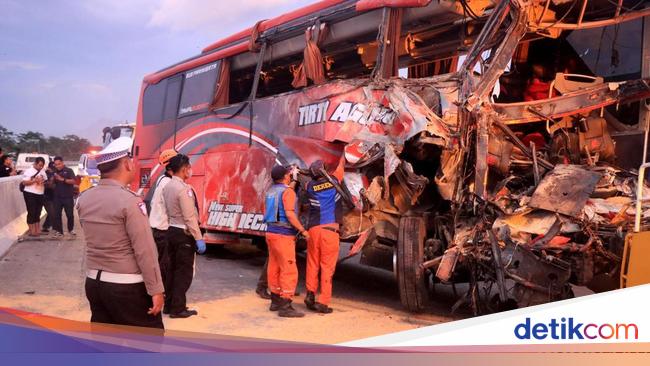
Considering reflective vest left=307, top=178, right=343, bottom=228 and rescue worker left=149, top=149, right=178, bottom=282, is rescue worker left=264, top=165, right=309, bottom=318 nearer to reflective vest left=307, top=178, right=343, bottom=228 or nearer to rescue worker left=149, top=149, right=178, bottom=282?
reflective vest left=307, top=178, right=343, bottom=228

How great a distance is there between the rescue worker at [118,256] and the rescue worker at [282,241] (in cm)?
295

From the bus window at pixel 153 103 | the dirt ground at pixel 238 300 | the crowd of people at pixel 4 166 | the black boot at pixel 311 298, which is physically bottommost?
the dirt ground at pixel 238 300

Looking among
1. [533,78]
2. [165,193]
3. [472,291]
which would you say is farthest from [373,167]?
[533,78]

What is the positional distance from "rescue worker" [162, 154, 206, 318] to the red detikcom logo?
3.62 m

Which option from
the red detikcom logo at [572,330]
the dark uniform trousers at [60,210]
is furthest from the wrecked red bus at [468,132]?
the dark uniform trousers at [60,210]

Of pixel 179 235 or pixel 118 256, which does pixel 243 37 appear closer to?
pixel 179 235

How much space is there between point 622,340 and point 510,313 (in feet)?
1.77

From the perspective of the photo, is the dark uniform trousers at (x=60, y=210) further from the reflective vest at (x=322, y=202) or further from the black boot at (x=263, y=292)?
the reflective vest at (x=322, y=202)

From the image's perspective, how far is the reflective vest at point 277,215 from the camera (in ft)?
A: 21.0

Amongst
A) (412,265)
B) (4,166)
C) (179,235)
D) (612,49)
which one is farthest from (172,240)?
(4,166)

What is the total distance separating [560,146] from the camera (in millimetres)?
6305

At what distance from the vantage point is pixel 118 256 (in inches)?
132

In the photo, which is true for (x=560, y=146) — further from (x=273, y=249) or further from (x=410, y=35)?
(x=273, y=249)

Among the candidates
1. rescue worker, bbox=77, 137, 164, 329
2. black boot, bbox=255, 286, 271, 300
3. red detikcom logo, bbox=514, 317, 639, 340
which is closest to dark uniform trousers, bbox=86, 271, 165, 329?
rescue worker, bbox=77, 137, 164, 329
